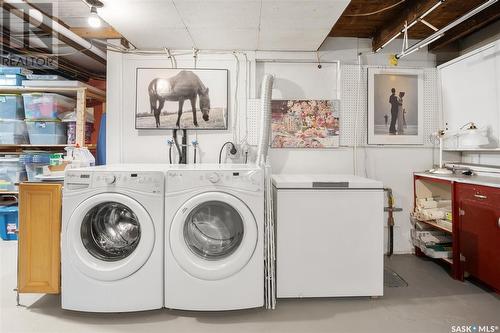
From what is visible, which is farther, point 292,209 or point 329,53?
point 329,53

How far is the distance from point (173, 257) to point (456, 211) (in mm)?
2466

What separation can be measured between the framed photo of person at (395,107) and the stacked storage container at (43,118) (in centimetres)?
358

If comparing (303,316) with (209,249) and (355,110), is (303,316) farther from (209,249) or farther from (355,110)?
(355,110)

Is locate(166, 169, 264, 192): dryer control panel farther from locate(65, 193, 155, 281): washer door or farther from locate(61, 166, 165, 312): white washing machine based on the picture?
locate(65, 193, 155, 281): washer door

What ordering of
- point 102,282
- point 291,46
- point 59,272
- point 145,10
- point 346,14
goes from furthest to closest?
point 291,46, point 346,14, point 145,10, point 59,272, point 102,282

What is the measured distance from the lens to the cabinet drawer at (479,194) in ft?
7.30

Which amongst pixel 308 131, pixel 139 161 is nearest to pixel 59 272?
pixel 139 161

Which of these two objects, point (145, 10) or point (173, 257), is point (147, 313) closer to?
point (173, 257)

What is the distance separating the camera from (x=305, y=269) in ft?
7.41

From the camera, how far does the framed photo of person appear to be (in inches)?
129

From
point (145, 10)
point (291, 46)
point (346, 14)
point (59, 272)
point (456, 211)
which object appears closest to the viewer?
point (59, 272)

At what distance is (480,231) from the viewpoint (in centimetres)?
237

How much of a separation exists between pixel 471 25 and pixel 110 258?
3.79 m

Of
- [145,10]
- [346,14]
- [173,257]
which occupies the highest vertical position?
[346,14]
